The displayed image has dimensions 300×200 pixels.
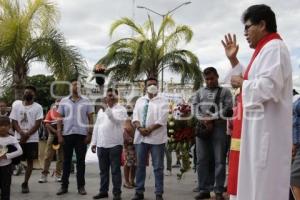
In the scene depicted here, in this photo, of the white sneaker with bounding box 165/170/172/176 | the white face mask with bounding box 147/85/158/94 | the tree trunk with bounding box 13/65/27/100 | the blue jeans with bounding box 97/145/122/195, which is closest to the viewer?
the blue jeans with bounding box 97/145/122/195

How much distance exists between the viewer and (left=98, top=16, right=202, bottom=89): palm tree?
2267 cm

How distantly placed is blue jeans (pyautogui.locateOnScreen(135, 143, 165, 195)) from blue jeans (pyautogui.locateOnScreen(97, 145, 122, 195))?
33 cm

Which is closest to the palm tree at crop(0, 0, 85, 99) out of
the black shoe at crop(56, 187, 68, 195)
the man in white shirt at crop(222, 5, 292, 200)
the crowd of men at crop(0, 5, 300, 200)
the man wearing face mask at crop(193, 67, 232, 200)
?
the crowd of men at crop(0, 5, 300, 200)

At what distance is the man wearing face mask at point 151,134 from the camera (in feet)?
23.8

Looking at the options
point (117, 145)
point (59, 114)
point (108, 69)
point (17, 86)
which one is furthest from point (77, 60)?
point (108, 69)

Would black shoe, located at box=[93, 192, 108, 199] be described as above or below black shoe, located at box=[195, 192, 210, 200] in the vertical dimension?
below

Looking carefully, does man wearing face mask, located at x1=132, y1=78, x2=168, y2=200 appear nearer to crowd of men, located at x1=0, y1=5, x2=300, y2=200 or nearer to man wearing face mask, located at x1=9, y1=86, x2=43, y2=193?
crowd of men, located at x1=0, y1=5, x2=300, y2=200

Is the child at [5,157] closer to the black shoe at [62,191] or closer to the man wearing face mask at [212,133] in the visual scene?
the black shoe at [62,191]

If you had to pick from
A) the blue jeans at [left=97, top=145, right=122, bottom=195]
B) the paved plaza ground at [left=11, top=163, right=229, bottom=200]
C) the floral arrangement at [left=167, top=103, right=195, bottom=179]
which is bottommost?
the paved plaza ground at [left=11, top=163, right=229, bottom=200]

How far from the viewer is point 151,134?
733 centimetres

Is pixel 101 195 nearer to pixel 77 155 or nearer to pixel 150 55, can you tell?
pixel 77 155

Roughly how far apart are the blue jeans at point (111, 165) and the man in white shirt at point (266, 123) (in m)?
3.90

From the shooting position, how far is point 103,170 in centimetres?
759

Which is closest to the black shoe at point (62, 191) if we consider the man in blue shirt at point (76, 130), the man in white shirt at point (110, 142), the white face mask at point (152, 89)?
the man in blue shirt at point (76, 130)
